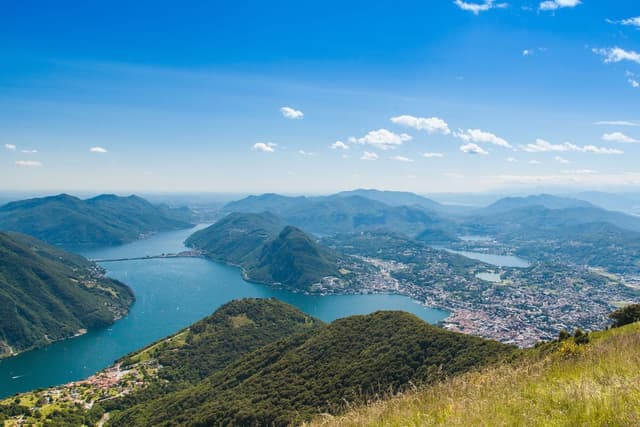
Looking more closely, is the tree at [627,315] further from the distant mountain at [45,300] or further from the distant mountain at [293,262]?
the distant mountain at [293,262]

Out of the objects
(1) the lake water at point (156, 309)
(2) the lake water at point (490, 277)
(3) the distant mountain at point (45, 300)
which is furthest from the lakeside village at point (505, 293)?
(3) the distant mountain at point (45, 300)

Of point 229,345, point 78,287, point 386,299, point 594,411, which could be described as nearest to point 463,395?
point 594,411

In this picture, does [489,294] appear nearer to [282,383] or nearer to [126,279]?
[282,383]

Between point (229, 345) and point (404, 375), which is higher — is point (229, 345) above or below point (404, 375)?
below

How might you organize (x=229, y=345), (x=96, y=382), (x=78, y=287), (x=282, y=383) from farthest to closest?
(x=78, y=287), (x=229, y=345), (x=96, y=382), (x=282, y=383)

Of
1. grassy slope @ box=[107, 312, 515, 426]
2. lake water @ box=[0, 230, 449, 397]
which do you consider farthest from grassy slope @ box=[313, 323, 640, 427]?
lake water @ box=[0, 230, 449, 397]

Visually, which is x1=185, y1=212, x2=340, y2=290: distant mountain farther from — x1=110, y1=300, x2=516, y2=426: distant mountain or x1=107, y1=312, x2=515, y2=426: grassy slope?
x1=110, y1=300, x2=516, y2=426: distant mountain
